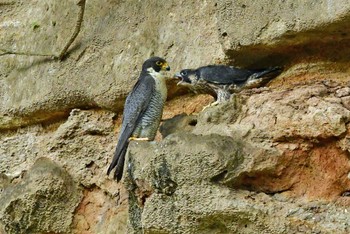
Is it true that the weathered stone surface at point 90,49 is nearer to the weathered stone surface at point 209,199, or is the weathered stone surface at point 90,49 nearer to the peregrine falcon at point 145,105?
the peregrine falcon at point 145,105

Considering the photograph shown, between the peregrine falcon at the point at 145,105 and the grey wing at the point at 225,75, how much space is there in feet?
0.86

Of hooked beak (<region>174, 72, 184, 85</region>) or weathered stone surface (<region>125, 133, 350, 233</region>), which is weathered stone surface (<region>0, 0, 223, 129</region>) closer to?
hooked beak (<region>174, 72, 184, 85</region>)

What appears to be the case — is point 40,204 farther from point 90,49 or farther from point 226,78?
point 226,78

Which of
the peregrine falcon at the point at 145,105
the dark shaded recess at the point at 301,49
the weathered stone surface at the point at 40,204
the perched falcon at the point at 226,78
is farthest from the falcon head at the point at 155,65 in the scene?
the weathered stone surface at the point at 40,204

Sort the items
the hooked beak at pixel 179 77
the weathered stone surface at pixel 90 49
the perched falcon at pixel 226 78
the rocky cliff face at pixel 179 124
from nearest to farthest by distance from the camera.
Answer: the rocky cliff face at pixel 179 124, the perched falcon at pixel 226 78, the hooked beak at pixel 179 77, the weathered stone surface at pixel 90 49

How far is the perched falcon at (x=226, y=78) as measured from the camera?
4.01m

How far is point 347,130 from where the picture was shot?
3.54m

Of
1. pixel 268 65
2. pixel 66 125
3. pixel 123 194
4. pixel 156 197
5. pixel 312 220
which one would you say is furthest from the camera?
pixel 66 125

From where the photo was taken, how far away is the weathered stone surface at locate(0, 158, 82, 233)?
14.5ft

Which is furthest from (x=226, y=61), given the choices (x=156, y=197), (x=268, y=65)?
(x=156, y=197)

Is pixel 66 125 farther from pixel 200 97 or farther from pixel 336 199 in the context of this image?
pixel 336 199

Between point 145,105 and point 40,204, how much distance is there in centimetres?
65

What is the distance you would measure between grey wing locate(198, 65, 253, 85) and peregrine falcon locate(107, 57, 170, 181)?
26cm

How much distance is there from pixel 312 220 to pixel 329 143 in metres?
0.33
